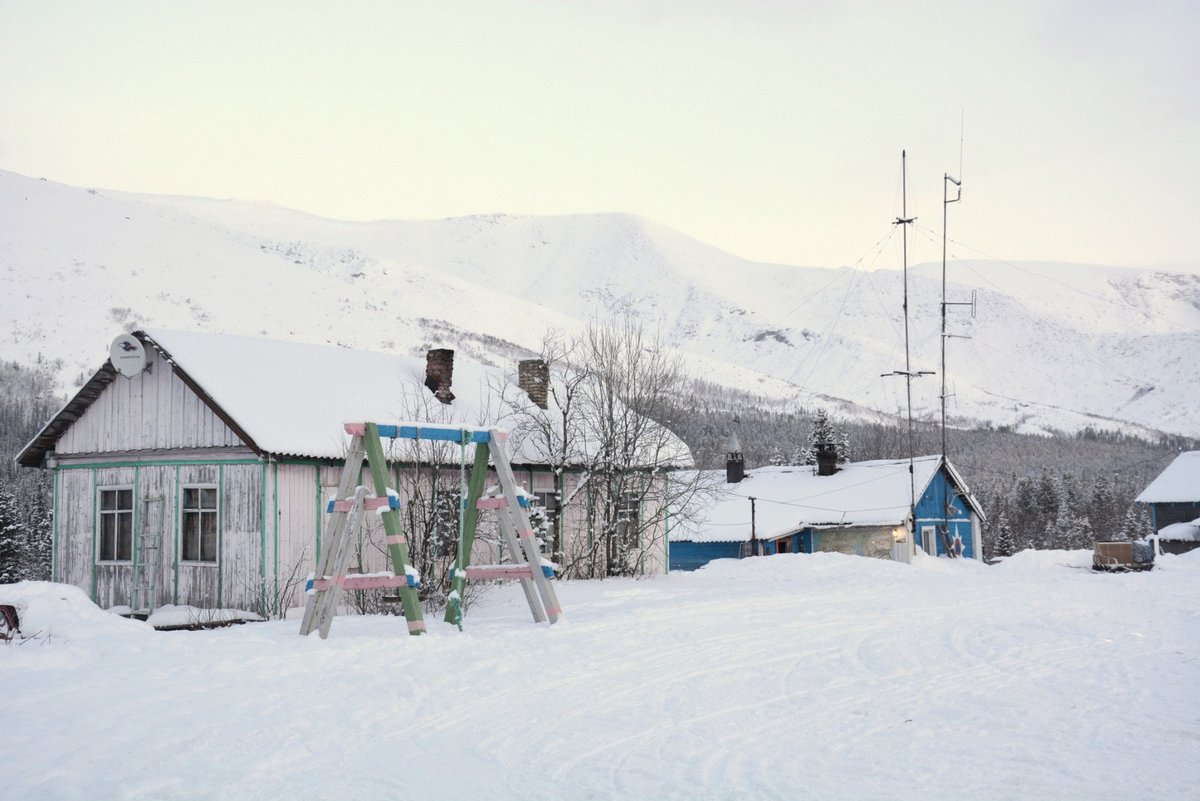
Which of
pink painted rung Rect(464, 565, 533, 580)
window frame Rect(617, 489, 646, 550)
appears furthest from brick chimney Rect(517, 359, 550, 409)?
pink painted rung Rect(464, 565, 533, 580)

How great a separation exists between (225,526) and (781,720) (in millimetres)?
11719

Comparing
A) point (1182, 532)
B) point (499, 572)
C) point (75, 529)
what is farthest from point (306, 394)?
point (1182, 532)

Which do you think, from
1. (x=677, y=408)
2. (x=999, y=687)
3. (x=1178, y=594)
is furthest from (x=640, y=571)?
(x=999, y=687)

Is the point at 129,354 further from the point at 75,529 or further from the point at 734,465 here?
the point at 734,465

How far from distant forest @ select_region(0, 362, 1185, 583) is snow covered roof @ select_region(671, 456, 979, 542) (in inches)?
113

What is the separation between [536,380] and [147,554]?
9380 millimetres

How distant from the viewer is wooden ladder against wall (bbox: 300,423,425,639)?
1218cm

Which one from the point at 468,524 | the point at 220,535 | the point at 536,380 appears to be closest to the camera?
the point at 468,524

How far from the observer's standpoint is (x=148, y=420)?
1873 centimetres

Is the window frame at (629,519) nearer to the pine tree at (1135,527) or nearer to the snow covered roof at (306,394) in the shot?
the snow covered roof at (306,394)

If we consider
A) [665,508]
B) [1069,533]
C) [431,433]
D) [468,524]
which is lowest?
[1069,533]

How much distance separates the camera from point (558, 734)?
7688 mm

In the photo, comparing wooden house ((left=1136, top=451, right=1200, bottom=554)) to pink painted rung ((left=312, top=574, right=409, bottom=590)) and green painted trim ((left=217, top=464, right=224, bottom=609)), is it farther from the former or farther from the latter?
pink painted rung ((left=312, top=574, right=409, bottom=590))

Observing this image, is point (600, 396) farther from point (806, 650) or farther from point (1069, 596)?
point (806, 650)
